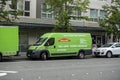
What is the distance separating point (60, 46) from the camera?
29938 millimetres

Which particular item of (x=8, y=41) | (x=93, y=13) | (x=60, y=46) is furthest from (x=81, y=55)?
(x=93, y=13)

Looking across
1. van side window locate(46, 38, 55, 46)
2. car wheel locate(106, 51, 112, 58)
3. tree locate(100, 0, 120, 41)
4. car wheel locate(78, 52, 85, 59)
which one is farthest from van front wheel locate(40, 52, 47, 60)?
tree locate(100, 0, 120, 41)

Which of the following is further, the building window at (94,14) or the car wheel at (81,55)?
the building window at (94,14)

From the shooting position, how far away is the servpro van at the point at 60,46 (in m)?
29.0

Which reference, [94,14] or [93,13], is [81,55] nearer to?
[93,13]

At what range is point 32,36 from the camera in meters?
38.2

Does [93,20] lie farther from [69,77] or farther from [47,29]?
[69,77]

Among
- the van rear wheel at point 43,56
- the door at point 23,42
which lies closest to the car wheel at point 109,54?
the van rear wheel at point 43,56

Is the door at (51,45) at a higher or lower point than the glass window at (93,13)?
lower

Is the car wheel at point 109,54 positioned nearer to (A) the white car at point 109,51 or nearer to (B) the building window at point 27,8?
(A) the white car at point 109,51

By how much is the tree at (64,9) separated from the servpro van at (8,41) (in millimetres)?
7005

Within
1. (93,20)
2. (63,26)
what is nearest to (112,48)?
(63,26)

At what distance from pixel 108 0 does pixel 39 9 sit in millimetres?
12487

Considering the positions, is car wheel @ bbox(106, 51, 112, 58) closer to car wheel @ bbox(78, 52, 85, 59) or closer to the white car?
the white car
